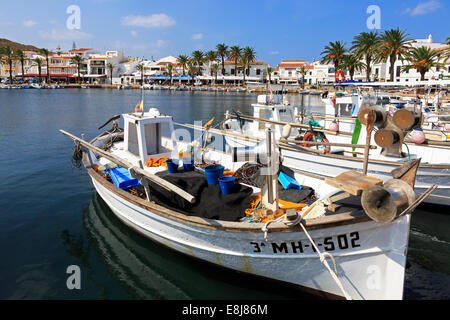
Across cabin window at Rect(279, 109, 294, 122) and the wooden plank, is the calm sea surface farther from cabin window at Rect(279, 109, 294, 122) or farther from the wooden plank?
cabin window at Rect(279, 109, 294, 122)

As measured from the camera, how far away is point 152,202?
7395mm

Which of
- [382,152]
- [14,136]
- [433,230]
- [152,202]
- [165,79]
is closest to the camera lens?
[152,202]

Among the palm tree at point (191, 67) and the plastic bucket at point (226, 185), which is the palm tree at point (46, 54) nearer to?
the palm tree at point (191, 67)

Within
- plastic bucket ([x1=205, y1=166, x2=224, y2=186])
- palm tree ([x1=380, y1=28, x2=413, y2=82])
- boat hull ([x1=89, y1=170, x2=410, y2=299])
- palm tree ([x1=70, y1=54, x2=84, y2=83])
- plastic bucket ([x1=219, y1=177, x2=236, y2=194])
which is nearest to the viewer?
boat hull ([x1=89, y1=170, x2=410, y2=299])

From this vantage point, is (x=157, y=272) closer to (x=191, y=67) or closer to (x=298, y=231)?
(x=298, y=231)

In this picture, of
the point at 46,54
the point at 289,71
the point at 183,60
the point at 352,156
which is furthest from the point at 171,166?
the point at 46,54

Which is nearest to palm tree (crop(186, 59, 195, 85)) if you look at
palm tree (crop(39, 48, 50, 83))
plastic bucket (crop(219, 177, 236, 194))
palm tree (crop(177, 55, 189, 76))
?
palm tree (crop(177, 55, 189, 76))

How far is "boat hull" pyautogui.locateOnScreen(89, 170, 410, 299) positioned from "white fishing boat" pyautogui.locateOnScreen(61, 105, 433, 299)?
0.02 m

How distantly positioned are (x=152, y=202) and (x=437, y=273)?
7.13m

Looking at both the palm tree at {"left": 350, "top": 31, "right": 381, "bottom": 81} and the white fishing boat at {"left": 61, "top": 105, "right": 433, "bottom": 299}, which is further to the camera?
the palm tree at {"left": 350, "top": 31, "right": 381, "bottom": 81}

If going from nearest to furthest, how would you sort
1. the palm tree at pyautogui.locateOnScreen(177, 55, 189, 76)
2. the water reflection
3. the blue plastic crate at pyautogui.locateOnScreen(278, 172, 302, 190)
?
the water reflection → the blue plastic crate at pyautogui.locateOnScreen(278, 172, 302, 190) → the palm tree at pyautogui.locateOnScreen(177, 55, 189, 76)

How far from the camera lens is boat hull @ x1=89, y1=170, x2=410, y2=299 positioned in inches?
205
